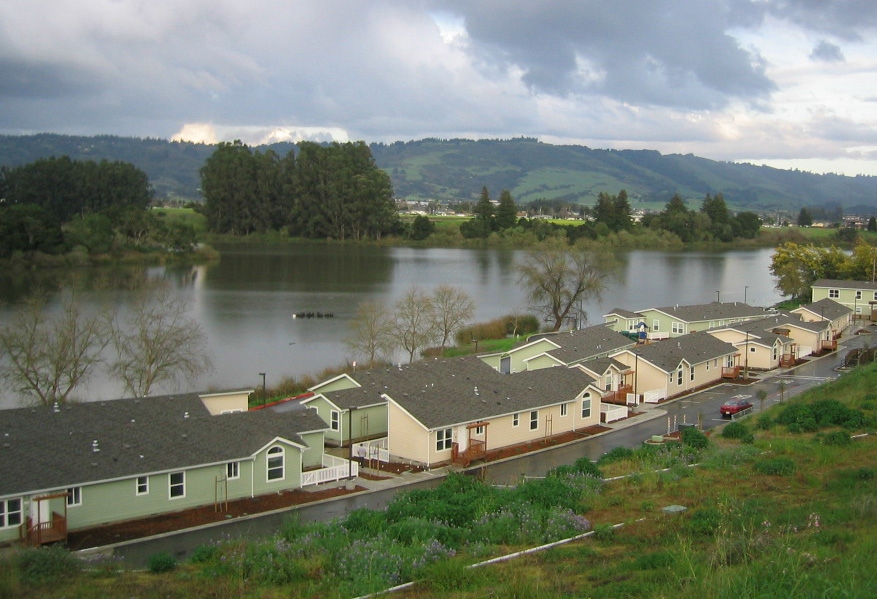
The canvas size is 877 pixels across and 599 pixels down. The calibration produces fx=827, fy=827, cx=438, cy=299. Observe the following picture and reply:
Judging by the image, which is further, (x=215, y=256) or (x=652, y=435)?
(x=215, y=256)

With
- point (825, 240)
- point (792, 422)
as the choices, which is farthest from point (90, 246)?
point (825, 240)

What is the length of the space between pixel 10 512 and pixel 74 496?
4.14 feet

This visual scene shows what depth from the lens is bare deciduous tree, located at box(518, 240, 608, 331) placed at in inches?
2104

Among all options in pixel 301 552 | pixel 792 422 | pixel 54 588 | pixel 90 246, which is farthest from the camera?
pixel 90 246

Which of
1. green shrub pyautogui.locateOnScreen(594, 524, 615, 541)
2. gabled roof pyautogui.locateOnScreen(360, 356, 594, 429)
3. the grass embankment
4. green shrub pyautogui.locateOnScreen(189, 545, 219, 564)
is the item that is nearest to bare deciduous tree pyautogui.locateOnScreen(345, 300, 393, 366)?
gabled roof pyautogui.locateOnScreen(360, 356, 594, 429)

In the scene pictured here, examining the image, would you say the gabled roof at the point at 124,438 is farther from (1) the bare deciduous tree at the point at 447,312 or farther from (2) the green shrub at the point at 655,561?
(1) the bare deciduous tree at the point at 447,312

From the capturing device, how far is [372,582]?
922 cm

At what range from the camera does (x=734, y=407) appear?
28109 mm

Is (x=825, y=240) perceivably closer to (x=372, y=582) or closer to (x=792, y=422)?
(x=792, y=422)

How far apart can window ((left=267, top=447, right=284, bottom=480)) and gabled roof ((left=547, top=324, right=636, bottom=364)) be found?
52.6 feet

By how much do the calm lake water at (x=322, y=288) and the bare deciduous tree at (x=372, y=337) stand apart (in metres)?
1.56

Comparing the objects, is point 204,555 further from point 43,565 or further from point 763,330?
point 763,330

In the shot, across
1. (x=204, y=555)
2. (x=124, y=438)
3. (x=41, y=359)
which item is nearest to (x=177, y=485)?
(x=124, y=438)

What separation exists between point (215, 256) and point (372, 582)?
92.3m
